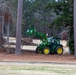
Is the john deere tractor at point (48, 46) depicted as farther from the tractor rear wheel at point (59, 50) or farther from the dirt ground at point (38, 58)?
the dirt ground at point (38, 58)

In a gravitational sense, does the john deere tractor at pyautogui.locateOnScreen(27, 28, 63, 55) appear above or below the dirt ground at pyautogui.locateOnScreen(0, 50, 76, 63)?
above

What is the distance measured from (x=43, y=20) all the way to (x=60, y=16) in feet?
197

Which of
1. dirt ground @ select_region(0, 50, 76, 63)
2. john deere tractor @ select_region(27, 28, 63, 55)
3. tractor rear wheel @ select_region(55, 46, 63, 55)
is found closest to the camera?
dirt ground @ select_region(0, 50, 76, 63)

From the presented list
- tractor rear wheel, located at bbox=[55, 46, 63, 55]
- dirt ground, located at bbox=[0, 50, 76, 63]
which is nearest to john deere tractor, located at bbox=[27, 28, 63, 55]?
tractor rear wheel, located at bbox=[55, 46, 63, 55]

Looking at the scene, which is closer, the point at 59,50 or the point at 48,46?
the point at 48,46

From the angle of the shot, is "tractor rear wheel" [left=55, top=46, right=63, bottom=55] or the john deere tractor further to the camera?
"tractor rear wheel" [left=55, top=46, right=63, bottom=55]

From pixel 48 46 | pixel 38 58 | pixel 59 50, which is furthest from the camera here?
pixel 59 50

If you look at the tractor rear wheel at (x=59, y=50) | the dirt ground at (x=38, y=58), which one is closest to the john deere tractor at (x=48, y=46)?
the tractor rear wheel at (x=59, y=50)

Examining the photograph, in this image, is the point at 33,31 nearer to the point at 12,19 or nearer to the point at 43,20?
the point at 12,19

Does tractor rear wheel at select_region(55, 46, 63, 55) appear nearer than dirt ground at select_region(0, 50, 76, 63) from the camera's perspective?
No

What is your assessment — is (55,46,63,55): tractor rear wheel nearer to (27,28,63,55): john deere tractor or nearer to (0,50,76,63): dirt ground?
(27,28,63,55): john deere tractor

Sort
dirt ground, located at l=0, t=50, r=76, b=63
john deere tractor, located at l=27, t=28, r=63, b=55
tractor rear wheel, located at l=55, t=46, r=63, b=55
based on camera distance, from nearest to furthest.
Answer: dirt ground, located at l=0, t=50, r=76, b=63 → john deere tractor, located at l=27, t=28, r=63, b=55 → tractor rear wheel, located at l=55, t=46, r=63, b=55

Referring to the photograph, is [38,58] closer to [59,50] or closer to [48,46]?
[48,46]

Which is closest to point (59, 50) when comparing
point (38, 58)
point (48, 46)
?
point (48, 46)
